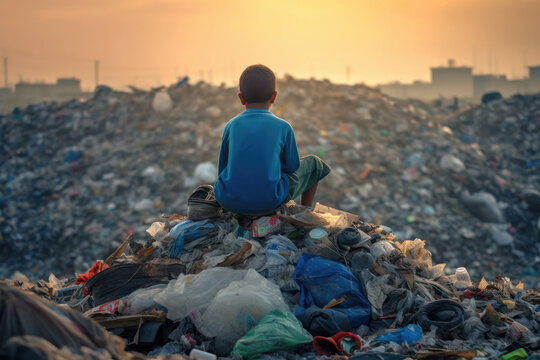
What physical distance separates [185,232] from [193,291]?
744mm

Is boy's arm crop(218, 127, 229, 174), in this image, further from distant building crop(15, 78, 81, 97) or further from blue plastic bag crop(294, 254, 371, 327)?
distant building crop(15, 78, 81, 97)

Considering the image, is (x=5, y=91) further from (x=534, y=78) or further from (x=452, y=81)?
(x=534, y=78)

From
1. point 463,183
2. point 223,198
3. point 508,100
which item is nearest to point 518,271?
point 463,183

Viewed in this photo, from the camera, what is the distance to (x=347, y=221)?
395cm

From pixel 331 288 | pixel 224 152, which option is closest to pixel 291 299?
pixel 331 288

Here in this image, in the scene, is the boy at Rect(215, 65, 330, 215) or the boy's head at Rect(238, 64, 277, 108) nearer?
the boy at Rect(215, 65, 330, 215)

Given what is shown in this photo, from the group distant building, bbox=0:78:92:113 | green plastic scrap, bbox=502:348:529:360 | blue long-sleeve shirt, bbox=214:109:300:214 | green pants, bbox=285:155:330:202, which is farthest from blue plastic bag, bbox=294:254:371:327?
distant building, bbox=0:78:92:113

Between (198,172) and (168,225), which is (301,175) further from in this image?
(198,172)

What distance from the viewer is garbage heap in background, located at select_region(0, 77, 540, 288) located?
862 cm

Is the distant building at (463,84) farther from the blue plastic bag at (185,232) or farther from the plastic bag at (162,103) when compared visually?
the blue plastic bag at (185,232)

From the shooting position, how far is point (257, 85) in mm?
Result: 3627

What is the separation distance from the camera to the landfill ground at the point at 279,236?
111 inches

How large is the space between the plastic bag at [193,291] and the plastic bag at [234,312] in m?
0.13

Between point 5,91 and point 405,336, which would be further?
point 5,91
